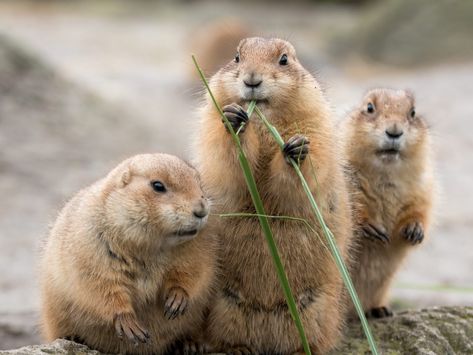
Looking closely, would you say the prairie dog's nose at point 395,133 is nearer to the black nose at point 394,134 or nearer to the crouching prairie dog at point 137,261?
the black nose at point 394,134

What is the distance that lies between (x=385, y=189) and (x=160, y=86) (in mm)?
18136

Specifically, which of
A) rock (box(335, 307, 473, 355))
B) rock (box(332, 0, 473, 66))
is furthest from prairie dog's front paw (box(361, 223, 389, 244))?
rock (box(332, 0, 473, 66))

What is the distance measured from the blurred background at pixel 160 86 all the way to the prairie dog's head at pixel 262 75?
625mm

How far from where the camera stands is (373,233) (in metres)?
7.14

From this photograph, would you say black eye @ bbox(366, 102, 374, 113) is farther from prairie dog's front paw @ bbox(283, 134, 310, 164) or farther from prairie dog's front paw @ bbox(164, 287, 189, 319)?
prairie dog's front paw @ bbox(164, 287, 189, 319)

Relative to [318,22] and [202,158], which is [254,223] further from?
[318,22]

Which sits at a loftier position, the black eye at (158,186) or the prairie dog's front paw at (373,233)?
the black eye at (158,186)

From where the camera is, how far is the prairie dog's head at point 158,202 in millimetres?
5910

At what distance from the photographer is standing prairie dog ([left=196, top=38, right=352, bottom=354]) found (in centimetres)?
626

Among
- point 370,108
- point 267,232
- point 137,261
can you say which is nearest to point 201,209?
point 267,232

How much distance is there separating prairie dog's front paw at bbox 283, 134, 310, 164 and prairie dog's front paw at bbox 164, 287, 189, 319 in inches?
43.7

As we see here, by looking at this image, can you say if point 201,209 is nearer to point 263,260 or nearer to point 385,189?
point 263,260

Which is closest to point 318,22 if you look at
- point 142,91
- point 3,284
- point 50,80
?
point 142,91

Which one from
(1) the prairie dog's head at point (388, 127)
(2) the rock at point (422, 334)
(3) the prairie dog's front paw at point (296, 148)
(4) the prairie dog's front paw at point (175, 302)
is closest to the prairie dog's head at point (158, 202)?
(4) the prairie dog's front paw at point (175, 302)
